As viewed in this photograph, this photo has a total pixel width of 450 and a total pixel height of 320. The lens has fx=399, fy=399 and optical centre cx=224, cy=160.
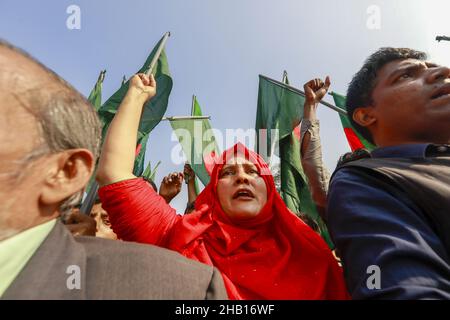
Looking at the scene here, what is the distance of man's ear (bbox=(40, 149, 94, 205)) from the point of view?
1.07m

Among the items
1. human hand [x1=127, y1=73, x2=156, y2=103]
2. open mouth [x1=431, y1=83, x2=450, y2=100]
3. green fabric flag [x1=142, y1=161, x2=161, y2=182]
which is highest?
human hand [x1=127, y1=73, x2=156, y2=103]

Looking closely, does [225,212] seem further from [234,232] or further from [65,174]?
[65,174]

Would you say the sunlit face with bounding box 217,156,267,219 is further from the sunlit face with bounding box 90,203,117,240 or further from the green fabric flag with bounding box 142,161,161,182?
the green fabric flag with bounding box 142,161,161,182

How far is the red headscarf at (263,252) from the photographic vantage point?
1.53 metres

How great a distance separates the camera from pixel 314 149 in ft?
7.84

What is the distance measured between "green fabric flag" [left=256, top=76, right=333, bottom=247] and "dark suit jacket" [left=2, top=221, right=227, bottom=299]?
132 inches

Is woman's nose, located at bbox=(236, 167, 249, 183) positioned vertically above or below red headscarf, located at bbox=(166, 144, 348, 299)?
above

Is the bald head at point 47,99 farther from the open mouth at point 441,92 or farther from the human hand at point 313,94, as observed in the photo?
the human hand at point 313,94

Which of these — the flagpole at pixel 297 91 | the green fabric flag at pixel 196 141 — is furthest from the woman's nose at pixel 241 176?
the green fabric flag at pixel 196 141

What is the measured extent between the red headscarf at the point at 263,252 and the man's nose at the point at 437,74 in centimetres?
87

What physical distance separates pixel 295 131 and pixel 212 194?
3174mm

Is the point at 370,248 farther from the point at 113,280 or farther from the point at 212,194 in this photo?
the point at 212,194

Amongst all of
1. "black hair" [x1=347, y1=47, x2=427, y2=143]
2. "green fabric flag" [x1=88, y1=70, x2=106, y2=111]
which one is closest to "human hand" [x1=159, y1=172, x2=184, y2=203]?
"black hair" [x1=347, y1=47, x2=427, y2=143]

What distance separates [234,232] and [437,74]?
1164mm
